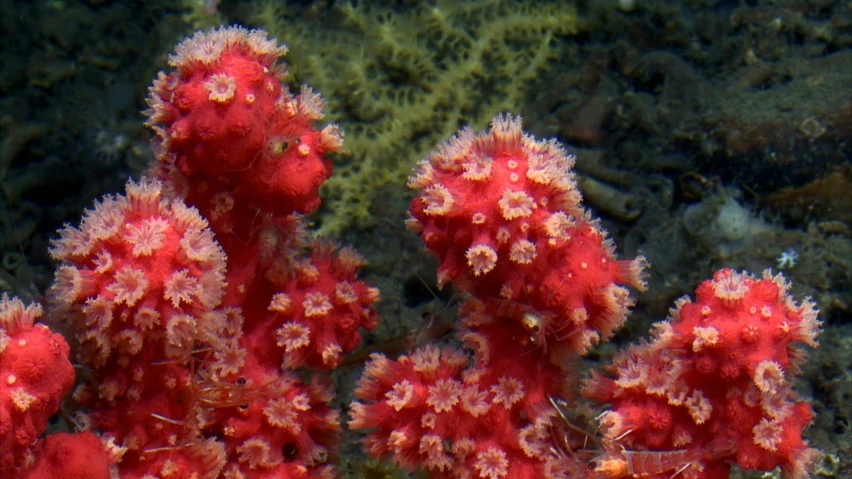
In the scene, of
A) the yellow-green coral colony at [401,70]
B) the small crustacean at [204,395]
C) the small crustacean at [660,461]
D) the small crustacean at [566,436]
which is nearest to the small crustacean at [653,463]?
the small crustacean at [660,461]

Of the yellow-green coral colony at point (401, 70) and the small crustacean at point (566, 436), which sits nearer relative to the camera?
the small crustacean at point (566, 436)

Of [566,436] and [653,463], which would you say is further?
[566,436]

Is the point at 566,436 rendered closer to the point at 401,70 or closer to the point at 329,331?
the point at 329,331

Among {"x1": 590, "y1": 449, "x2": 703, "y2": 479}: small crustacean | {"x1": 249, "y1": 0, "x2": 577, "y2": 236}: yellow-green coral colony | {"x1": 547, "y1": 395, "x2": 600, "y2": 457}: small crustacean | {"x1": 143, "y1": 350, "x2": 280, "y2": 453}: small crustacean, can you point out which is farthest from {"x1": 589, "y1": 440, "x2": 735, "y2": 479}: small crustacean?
{"x1": 249, "y1": 0, "x2": 577, "y2": 236}: yellow-green coral colony

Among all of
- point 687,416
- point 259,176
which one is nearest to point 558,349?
point 687,416

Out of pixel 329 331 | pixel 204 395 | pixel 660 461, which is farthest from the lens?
pixel 329 331

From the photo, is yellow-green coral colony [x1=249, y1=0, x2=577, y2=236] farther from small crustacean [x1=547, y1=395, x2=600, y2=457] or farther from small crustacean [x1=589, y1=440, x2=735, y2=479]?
small crustacean [x1=589, y1=440, x2=735, y2=479]

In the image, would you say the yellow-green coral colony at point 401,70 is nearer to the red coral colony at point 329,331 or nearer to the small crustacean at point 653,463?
the red coral colony at point 329,331

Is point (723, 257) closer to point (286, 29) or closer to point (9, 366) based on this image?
point (286, 29)

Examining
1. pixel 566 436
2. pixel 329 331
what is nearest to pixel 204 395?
pixel 329 331

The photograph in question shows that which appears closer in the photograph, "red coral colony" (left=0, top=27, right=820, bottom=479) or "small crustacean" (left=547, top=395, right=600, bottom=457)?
"red coral colony" (left=0, top=27, right=820, bottom=479)
